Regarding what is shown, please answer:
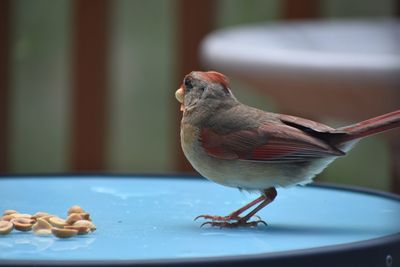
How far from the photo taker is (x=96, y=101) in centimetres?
535

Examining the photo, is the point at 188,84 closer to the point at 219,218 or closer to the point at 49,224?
the point at 219,218

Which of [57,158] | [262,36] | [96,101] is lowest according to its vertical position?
[57,158]

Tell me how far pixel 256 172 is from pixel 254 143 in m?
0.07

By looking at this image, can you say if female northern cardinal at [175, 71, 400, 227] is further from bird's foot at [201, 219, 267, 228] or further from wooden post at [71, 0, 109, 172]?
wooden post at [71, 0, 109, 172]

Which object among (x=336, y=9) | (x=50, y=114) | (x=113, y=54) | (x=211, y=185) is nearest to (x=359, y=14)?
(x=336, y=9)

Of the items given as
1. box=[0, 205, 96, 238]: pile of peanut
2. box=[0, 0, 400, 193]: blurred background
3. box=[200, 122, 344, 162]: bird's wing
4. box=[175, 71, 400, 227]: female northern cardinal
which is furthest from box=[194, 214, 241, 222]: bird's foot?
box=[0, 0, 400, 193]: blurred background

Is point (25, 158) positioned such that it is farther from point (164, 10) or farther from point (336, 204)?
point (336, 204)

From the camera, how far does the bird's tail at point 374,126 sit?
221cm

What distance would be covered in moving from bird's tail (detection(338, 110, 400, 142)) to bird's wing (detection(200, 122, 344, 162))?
0.06 m

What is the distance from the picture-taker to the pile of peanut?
1986 mm

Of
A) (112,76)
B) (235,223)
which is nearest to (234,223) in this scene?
(235,223)

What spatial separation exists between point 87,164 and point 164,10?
110 centimetres

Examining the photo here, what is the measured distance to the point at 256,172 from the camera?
2.28m

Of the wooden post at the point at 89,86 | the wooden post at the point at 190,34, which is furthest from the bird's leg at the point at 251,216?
the wooden post at the point at 89,86
